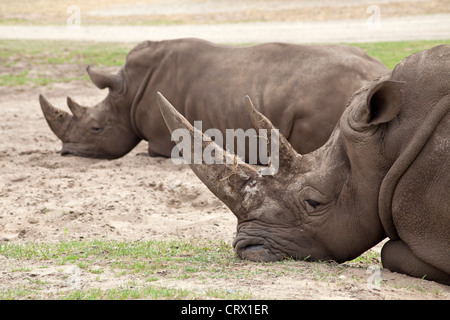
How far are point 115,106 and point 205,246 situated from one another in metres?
4.21

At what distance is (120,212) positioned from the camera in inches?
267

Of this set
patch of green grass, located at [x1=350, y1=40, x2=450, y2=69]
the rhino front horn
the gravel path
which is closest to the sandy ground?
the rhino front horn

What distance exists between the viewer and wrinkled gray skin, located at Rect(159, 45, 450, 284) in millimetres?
4156

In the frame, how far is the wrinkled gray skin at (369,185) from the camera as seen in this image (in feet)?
13.6

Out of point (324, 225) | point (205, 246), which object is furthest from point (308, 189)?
point (205, 246)

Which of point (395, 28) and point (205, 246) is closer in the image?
point (205, 246)

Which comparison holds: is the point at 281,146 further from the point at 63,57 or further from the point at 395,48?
the point at 63,57

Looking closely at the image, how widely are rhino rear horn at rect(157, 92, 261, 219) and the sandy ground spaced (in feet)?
2.14

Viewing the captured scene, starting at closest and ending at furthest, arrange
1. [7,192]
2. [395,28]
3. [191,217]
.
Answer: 1. [191,217]
2. [7,192]
3. [395,28]

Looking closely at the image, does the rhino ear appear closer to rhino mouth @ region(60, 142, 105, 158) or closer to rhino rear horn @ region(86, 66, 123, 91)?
rhino rear horn @ region(86, 66, 123, 91)

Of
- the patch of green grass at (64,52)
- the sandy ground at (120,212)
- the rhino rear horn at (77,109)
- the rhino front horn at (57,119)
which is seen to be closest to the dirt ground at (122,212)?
the sandy ground at (120,212)

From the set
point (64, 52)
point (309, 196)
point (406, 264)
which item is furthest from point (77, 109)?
point (64, 52)
